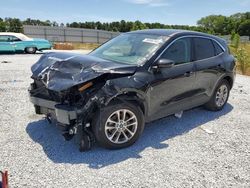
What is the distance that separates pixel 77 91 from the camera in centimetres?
390

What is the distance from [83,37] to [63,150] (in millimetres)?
40277

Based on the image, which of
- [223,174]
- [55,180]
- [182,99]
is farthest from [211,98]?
[55,180]

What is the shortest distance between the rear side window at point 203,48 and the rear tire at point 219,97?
718mm

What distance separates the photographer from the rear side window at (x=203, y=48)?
17.7 ft

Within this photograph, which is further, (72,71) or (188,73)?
(188,73)

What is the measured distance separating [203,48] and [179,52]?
2.76ft

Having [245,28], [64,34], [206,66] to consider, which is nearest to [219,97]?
[206,66]

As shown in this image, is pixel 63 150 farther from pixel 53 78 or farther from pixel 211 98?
pixel 211 98

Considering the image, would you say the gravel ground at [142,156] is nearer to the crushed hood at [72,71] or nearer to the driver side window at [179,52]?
the crushed hood at [72,71]

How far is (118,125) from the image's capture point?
13.6 ft

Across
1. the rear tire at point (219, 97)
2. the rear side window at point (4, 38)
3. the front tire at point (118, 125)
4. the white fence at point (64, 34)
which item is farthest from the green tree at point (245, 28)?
the front tire at point (118, 125)

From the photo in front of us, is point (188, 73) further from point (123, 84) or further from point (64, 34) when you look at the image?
point (64, 34)

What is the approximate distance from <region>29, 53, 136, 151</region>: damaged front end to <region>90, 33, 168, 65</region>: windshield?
38cm

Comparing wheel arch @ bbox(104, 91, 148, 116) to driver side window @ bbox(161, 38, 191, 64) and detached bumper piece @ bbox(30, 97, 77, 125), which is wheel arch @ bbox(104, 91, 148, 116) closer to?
detached bumper piece @ bbox(30, 97, 77, 125)
